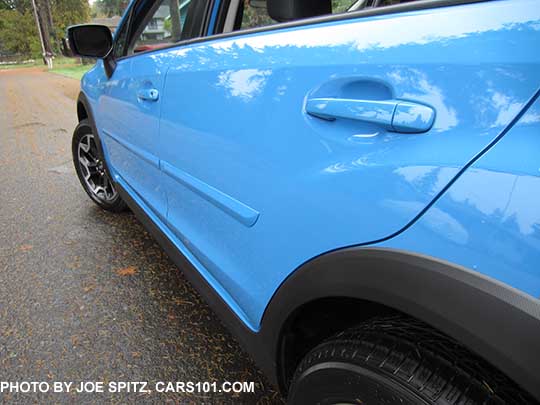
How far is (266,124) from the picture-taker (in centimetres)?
112

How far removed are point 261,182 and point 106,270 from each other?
1789 mm

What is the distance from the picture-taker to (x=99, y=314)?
212cm

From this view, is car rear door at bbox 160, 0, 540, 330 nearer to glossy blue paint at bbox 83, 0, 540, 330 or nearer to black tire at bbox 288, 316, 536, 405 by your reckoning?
glossy blue paint at bbox 83, 0, 540, 330

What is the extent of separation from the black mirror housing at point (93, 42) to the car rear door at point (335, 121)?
1.25m

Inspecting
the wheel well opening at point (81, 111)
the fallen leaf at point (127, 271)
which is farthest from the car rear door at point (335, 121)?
the wheel well opening at point (81, 111)

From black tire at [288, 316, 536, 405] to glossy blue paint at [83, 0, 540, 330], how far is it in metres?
0.23

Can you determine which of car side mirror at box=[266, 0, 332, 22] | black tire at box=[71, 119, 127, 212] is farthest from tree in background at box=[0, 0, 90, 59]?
car side mirror at box=[266, 0, 332, 22]

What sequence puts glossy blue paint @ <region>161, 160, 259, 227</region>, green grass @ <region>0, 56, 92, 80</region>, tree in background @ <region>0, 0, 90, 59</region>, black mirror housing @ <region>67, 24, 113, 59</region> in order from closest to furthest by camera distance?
glossy blue paint @ <region>161, 160, 259, 227</region>
black mirror housing @ <region>67, 24, 113, 59</region>
green grass @ <region>0, 56, 92, 80</region>
tree in background @ <region>0, 0, 90, 59</region>

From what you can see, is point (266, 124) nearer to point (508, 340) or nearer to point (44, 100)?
point (508, 340)

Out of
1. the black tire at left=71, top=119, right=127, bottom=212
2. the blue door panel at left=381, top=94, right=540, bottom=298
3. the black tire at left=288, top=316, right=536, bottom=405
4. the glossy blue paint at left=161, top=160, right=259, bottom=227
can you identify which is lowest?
the black tire at left=71, top=119, right=127, bottom=212

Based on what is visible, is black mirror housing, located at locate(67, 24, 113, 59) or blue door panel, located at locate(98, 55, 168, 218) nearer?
blue door panel, located at locate(98, 55, 168, 218)

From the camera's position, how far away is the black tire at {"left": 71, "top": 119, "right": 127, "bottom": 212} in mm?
3248

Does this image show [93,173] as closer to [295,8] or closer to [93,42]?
[93,42]

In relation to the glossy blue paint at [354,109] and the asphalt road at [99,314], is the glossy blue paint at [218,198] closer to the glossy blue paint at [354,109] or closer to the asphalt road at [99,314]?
the glossy blue paint at [354,109]
